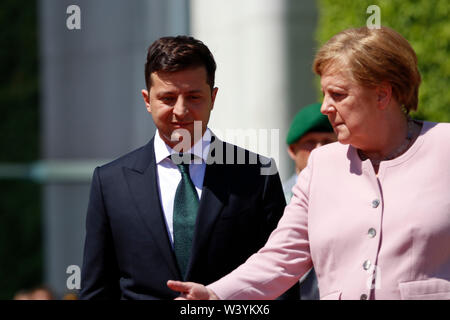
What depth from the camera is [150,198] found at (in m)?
3.09

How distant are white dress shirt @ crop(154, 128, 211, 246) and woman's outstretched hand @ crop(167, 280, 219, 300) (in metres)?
0.36

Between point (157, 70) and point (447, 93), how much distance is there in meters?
3.34

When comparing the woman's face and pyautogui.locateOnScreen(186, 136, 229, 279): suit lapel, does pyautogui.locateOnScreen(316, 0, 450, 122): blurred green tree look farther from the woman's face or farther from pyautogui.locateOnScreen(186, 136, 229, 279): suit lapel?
the woman's face

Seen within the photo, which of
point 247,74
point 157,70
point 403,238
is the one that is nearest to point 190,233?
point 157,70

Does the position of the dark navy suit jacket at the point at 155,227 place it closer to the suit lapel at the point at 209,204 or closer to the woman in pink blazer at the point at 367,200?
the suit lapel at the point at 209,204

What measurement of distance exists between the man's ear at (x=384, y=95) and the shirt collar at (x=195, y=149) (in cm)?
69

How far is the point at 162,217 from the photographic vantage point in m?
3.05

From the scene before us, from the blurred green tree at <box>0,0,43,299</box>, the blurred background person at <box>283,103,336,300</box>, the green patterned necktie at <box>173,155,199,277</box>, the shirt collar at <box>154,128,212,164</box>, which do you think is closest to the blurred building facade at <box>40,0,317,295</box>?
the blurred green tree at <box>0,0,43,299</box>

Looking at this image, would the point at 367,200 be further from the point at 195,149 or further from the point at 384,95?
the point at 195,149

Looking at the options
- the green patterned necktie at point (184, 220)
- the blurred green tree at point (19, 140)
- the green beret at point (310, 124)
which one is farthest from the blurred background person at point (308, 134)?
the blurred green tree at point (19, 140)

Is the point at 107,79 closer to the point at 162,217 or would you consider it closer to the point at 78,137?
the point at 78,137

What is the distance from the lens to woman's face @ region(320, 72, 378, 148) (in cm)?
277

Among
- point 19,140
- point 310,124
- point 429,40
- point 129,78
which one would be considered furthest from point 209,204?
point 19,140

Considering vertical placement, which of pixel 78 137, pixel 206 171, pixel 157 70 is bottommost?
pixel 78 137
